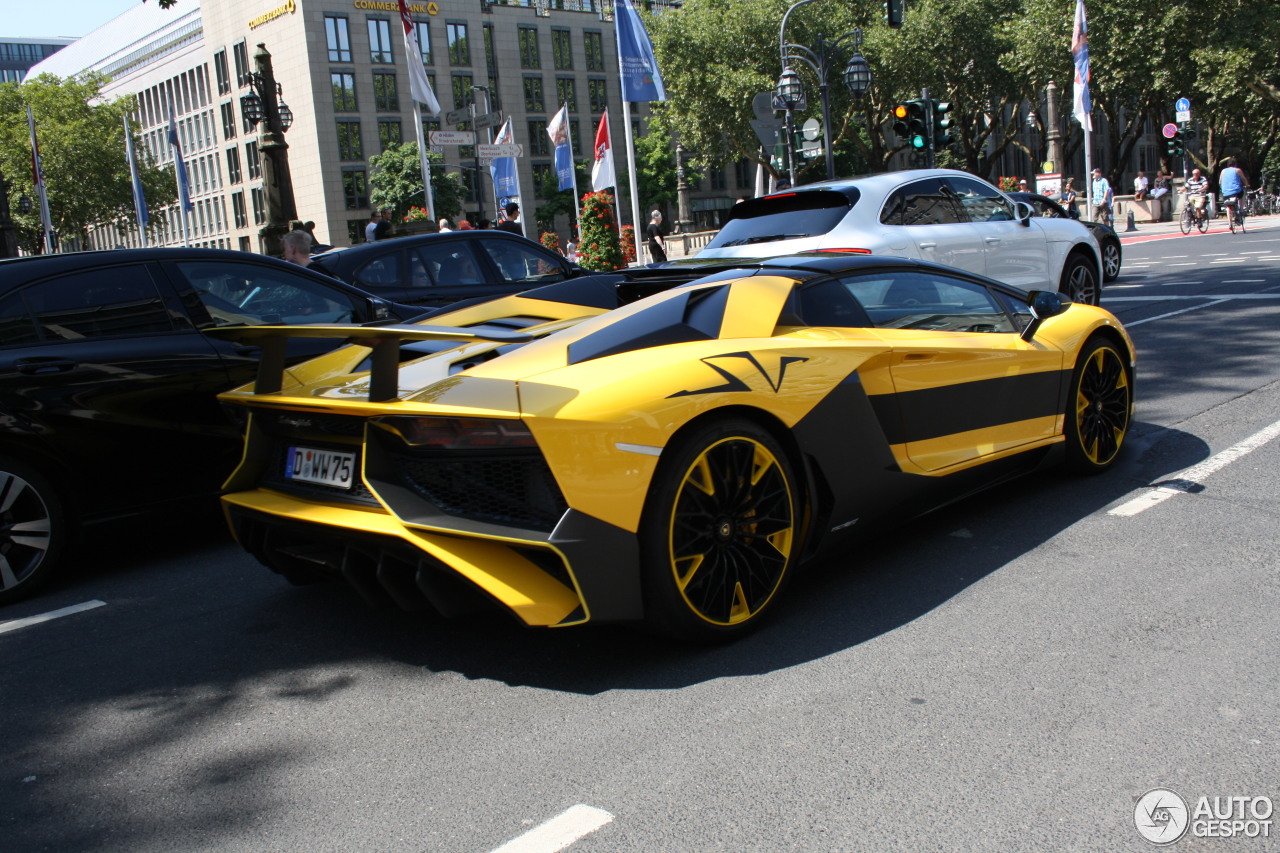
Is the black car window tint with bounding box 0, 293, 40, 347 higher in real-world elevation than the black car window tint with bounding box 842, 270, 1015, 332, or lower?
higher

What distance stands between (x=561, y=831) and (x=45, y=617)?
305cm

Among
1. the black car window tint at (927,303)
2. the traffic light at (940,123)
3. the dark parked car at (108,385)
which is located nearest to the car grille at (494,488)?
the black car window tint at (927,303)

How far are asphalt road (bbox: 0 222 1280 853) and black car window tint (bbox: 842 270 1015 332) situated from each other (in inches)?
35.6

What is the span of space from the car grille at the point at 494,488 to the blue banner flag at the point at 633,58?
58.6 feet

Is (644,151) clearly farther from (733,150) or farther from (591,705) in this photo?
(591,705)

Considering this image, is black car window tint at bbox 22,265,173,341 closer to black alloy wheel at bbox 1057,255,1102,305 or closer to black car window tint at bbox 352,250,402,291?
black car window tint at bbox 352,250,402,291

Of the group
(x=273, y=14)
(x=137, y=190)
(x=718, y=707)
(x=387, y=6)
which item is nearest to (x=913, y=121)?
(x=718, y=707)

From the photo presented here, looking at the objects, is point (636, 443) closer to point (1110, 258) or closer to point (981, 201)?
Result: point (981, 201)

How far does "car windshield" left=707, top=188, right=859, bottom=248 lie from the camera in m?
9.11

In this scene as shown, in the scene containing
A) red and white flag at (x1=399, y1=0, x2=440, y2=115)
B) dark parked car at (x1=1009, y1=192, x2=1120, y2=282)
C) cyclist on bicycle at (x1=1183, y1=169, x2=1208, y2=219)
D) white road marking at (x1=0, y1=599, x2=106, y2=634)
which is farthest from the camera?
cyclist on bicycle at (x1=1183, y1=169, x2=1208, y2=219)

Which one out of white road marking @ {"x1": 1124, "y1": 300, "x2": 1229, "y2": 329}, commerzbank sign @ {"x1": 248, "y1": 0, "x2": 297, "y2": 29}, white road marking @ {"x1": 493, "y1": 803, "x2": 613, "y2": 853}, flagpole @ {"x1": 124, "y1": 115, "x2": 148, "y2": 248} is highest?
commerzbank sign @ {"x1": 248, "y1": 0, "x2": 297, "y2": 29}

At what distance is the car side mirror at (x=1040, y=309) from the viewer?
509 cm

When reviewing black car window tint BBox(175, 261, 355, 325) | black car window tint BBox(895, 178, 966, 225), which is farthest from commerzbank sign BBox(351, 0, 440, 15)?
black car window tint BBox(175, 261, 355, 325)

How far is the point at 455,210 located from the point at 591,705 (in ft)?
219
